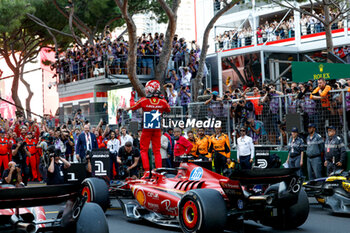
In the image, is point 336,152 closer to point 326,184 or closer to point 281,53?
point 326,184

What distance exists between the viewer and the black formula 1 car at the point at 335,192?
991cm

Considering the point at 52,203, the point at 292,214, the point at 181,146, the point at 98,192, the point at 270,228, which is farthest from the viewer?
the point at 181,146

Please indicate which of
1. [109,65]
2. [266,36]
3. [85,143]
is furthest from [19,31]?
[85,143]

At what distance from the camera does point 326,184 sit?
10227mm

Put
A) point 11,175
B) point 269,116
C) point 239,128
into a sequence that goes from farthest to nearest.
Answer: point 239,128, point 269,116, point 11,175

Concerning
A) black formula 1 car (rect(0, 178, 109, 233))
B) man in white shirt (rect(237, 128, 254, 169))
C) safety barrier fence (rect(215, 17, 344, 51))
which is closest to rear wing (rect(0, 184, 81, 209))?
black formula 1 car (rect(0, 178, 109, 233))

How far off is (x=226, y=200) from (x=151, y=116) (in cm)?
438

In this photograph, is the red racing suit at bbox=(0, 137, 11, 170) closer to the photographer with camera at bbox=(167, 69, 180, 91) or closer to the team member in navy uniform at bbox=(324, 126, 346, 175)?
the photographer with camera at bbox=(167, 69, 180, 91)

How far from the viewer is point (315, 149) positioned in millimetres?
12906

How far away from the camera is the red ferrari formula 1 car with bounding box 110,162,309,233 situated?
7.57 m

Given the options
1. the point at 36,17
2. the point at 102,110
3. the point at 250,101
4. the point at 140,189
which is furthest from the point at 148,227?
the point at 36,17

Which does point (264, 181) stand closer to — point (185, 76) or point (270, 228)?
point (270, 228)

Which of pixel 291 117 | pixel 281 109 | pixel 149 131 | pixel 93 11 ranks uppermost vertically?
pixel 93 11

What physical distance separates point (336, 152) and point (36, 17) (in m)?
26.6
